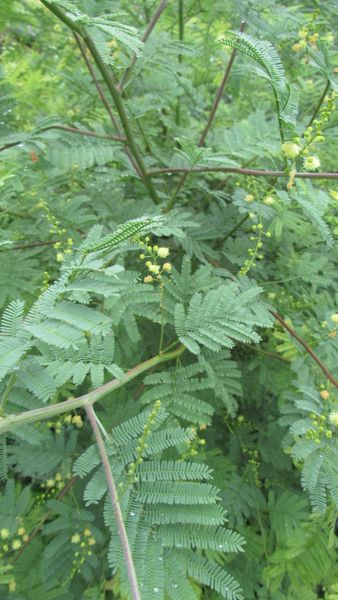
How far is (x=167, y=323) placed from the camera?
6.45 ft

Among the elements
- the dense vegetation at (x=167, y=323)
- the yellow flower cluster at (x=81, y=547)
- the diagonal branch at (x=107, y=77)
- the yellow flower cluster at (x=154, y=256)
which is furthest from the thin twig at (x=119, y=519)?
the diagonal branch at (x=107, y=77)

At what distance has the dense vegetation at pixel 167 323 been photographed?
3.61ft

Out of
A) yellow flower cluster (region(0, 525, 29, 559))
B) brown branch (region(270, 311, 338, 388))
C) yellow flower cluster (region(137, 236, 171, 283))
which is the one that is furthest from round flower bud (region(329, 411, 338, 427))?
yellow flower cluster (region(0, 525, 29, 559))

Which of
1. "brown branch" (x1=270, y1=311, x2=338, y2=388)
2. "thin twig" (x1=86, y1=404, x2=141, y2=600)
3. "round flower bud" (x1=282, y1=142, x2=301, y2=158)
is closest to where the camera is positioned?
"thin twig" (x1=86, y1=404, x2=141, y2=600)

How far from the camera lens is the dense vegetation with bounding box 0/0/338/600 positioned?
1.10m

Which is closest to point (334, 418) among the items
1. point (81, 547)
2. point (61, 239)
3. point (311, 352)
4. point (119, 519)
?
point (311, 352)

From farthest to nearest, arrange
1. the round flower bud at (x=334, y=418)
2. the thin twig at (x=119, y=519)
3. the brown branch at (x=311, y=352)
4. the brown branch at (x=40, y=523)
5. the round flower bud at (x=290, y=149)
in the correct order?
the brown branch at (x=40, y=523) < the brown branch at (x=311, y=352) < the round flower bud at (x=334, y=418) < the round flower bud at (x=290, y=149) < the thin twig at (x=119, y=519)

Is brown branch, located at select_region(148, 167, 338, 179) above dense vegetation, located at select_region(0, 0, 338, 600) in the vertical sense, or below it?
above

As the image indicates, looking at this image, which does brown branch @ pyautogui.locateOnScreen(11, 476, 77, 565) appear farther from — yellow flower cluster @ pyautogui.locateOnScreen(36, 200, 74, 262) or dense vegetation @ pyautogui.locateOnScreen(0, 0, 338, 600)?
yellow flower cluster @ pyautogui.locateOnScreen(36, 200, 74, 262)

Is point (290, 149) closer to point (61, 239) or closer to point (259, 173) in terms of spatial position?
point (259, 173)

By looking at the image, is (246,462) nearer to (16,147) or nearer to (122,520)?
(122,520)

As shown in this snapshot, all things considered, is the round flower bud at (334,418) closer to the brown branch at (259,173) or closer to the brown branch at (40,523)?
the brown branch at (259,173)

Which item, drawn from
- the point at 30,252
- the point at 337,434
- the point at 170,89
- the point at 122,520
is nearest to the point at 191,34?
the point at 170,89

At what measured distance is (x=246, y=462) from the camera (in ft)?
7.79
